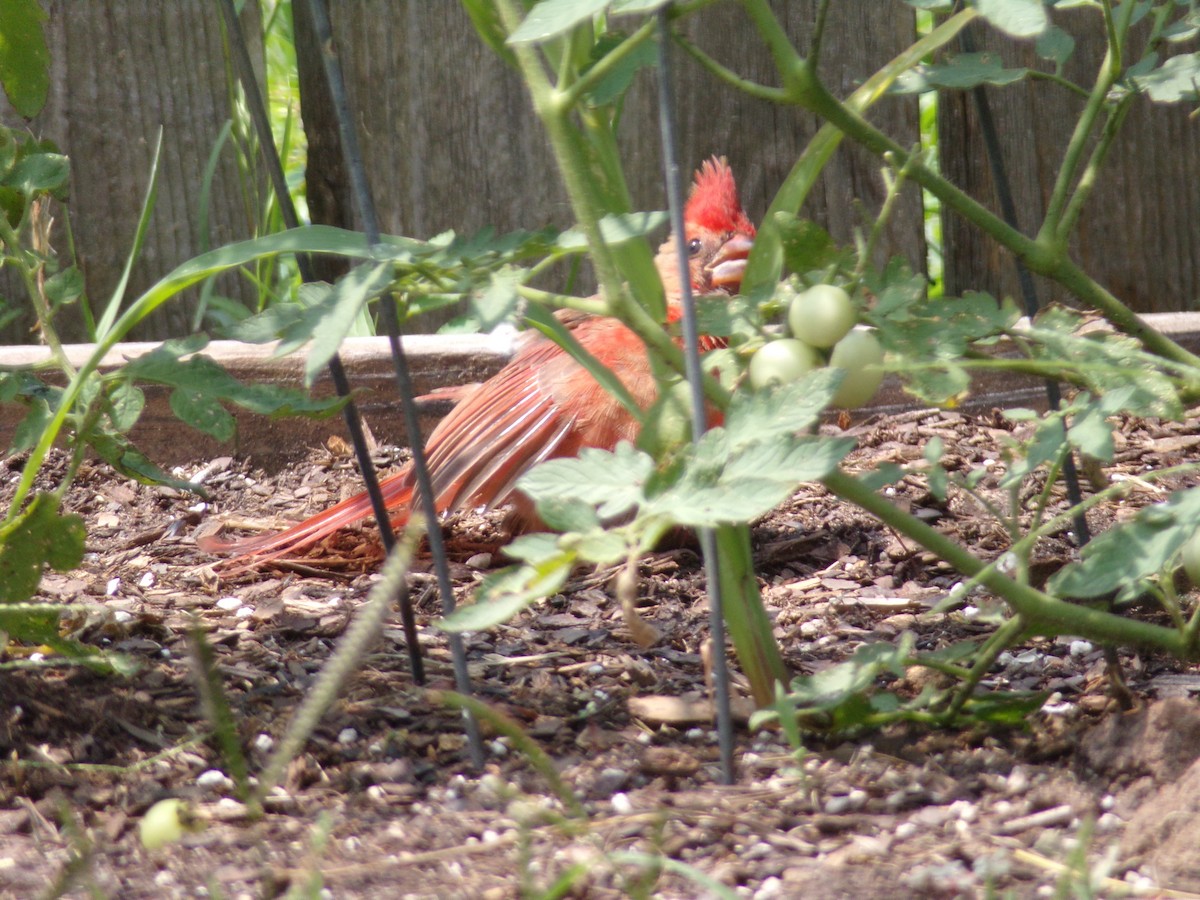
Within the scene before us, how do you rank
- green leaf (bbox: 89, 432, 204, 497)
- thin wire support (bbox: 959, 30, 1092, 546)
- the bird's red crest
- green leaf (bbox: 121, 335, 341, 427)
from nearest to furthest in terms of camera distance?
1. green leaf (bbox: 121, 335, 341, 427)
2. green leaf (bbox: 89, 432, 204, 497)
3. thin wire support (bbox: 959, 30, 1092, 546)
4. the bird's red crest

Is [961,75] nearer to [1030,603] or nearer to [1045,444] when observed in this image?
[1045,444]

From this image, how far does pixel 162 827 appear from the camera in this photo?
46.0 inches

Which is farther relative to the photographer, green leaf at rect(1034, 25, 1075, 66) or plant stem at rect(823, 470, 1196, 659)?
green leaf at rect(1034, 25, 1075, 66)

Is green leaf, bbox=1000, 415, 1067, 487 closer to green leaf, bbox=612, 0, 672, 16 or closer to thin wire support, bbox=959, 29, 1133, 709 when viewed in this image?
thin wire support, bbox=959, 29, 1133, 709

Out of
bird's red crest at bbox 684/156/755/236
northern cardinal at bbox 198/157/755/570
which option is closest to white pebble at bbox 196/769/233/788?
northern cardinal at bbox 198/157/755/570

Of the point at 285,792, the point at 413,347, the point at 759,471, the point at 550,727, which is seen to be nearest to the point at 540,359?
the point at 413,347

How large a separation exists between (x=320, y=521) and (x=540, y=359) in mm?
597

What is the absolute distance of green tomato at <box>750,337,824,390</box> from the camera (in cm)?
113

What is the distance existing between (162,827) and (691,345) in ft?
2.18

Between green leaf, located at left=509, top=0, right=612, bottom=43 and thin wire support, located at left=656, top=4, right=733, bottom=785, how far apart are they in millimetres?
185

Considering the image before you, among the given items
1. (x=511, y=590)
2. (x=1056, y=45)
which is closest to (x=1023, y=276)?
(x=1056, y=45)

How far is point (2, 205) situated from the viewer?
1530mm

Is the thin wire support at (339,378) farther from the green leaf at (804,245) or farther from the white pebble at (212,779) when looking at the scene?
the green leaf at (804,245)

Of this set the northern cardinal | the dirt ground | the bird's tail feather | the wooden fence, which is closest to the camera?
the dirt ground
